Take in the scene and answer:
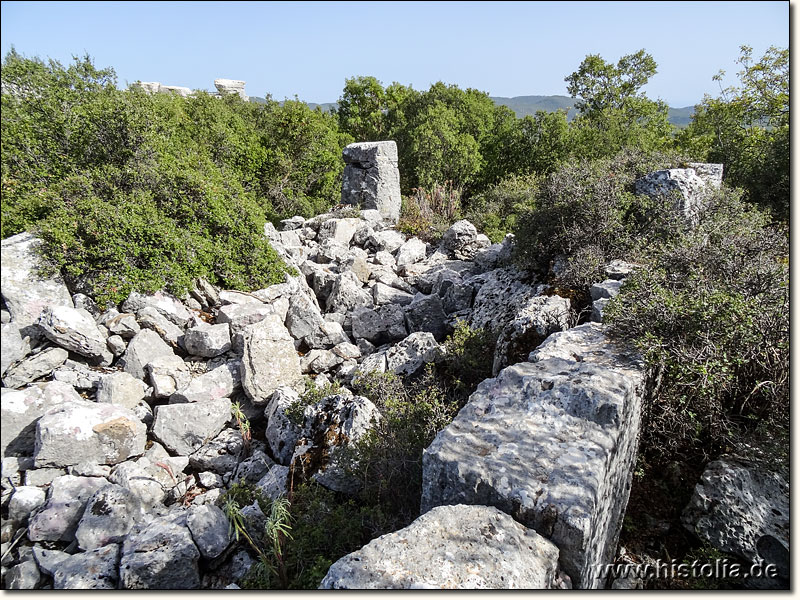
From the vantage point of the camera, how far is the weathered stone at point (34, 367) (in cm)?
525

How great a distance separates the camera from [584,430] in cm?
296

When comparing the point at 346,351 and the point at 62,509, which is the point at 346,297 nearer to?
the point at 346,351

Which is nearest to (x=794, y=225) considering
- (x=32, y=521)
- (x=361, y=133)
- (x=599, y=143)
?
(x=32, y=521)

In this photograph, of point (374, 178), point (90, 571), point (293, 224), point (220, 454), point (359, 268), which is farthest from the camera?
point (374, 178)

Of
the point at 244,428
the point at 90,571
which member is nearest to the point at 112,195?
the point at 244,428

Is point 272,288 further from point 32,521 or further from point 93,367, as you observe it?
point 32,521

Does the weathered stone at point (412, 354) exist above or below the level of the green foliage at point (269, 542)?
above

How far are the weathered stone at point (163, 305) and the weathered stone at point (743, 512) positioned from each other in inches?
246

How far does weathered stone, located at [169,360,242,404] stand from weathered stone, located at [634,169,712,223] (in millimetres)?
6419

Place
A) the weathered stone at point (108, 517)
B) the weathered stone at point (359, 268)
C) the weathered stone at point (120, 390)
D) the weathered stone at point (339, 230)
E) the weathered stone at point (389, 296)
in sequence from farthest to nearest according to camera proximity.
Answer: the weathered stone at point (339, 230) < the weathered stone at point (359, 268) < the weathered stone at point (389, 296) < the weathered stone at point (120, 390) < the weathered stone at point (108, 517)

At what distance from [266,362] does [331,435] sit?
1888 mm

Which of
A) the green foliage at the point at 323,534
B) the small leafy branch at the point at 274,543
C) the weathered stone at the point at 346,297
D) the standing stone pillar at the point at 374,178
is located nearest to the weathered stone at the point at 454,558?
the green foliage at the point at 323,534

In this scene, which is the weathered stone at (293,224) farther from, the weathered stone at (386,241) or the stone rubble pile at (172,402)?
the stone rubble pile at (172,402)

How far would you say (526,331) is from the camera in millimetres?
4992
